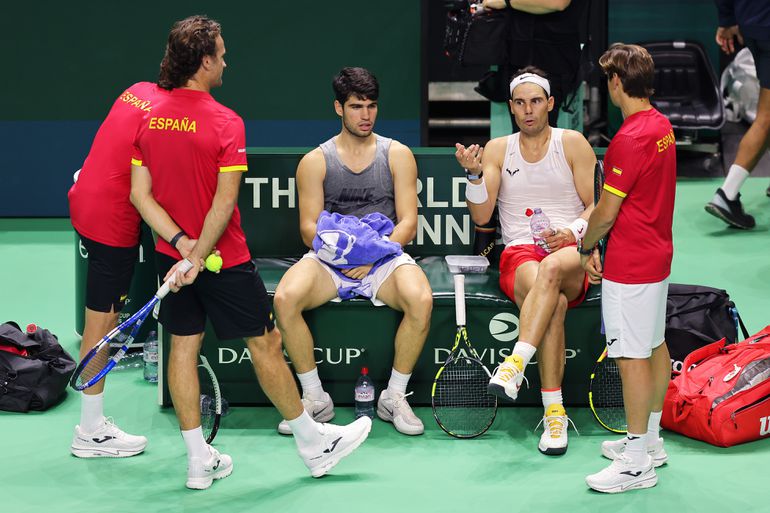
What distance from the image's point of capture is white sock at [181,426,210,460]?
210 inches

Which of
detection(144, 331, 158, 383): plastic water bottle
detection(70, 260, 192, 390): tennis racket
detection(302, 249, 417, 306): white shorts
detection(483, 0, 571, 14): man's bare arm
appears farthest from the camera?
detection(483, 0, 571, 14): man's bare arm

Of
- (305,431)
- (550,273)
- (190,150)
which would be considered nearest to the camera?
(190,150)

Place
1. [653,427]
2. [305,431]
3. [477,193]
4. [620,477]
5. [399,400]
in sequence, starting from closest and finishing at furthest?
[620,477] → [305,431] → [653,427] → [399,400] → [477,193]

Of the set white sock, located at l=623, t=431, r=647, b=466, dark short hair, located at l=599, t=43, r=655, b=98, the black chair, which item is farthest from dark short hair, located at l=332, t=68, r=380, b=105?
the black chair

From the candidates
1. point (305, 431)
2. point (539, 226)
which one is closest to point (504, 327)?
point (539, 226)

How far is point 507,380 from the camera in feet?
18.4

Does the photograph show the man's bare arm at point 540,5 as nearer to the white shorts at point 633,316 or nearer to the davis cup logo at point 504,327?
the davis cup logo at point 504,327

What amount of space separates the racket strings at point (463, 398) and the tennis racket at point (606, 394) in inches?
20.1

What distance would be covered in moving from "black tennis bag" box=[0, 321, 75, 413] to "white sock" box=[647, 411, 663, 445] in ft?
9.73

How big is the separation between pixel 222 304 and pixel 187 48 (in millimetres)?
1076

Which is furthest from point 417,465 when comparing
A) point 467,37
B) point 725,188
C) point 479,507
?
point 725,188

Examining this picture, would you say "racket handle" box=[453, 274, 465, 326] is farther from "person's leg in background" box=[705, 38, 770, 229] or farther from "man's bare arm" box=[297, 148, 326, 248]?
"person's leg in background" box=[705, 38, 770, 229]

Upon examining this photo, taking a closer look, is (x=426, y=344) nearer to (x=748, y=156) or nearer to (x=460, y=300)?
(x=460, y=300)

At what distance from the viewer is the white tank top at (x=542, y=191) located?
644cm
